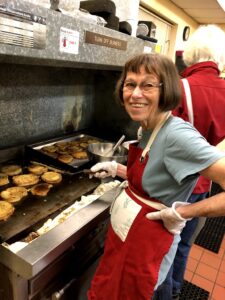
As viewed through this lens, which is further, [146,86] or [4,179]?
[4,179]

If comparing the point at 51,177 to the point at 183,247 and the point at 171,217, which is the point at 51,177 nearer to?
the point at 171,217

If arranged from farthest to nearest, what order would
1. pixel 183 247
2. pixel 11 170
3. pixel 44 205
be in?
pixel 183 247, pixel 11 170, pixel 44 205

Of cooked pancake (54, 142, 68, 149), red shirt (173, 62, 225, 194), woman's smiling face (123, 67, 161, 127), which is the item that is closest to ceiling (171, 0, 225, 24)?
red shirt (173, 62, 225, 194)

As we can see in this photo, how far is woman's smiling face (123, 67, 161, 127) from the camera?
839 mm

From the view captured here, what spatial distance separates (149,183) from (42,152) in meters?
0.82

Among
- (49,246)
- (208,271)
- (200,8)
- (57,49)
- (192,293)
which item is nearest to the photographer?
(49,246)

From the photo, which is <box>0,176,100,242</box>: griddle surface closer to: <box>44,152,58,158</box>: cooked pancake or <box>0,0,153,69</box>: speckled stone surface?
<box>44,152,58,158</box>: cooked pancake

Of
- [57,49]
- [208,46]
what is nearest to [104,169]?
[57,49]

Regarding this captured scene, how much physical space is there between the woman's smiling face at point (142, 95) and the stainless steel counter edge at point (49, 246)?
45 cm

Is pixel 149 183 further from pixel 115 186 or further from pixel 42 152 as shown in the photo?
pixel 42 152

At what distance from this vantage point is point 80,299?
1188 millimetres

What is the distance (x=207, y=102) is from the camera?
4.04 ft

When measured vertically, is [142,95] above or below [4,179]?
above

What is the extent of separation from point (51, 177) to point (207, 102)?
2.88 ft
